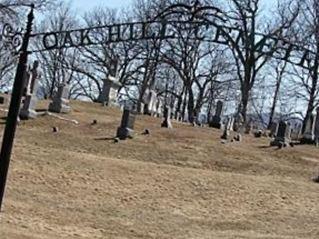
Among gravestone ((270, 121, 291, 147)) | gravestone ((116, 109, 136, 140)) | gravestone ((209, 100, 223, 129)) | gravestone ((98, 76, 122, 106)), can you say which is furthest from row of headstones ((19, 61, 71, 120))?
gravestone ((270, 121, 291, 147))

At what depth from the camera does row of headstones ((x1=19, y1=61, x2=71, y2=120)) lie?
24719 millimetres

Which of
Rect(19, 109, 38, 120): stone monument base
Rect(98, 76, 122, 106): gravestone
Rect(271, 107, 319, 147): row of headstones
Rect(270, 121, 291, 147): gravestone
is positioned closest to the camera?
Rect(19, 109, 38, 120): stone monument base

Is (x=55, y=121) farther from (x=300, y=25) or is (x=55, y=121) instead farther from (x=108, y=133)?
(x=300, y=25)

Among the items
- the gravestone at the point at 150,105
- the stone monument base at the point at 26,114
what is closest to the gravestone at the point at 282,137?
the stone monument base at the point at 26,114

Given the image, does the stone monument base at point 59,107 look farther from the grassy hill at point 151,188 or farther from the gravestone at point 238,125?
the gravestone at point 238,125

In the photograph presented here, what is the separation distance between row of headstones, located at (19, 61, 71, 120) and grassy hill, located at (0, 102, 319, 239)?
0.45 m

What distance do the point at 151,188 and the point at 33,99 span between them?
28.0ft

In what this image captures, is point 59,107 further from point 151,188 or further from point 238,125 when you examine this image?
point 151,188

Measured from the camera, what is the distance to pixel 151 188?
58.1 feet

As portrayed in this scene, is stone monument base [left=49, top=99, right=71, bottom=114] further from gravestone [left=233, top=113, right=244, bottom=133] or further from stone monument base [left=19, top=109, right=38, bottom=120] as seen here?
gravestone [left=233, top=113, right=244, bottom=133]

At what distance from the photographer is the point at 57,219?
567 inches

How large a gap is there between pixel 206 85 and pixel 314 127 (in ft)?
86.6

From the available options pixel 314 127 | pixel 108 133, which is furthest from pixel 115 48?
pixel 108 133

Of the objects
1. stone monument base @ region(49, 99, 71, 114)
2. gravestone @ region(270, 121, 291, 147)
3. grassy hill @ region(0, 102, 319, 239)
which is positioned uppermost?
gravestone @ region(270, 121, 291, 147)
